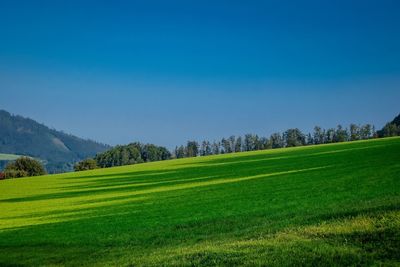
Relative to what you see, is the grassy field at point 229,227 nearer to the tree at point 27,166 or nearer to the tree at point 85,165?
the tree at point 27,166

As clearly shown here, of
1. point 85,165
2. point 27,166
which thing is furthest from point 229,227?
point 85,165

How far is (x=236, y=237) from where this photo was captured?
24078 millimetres

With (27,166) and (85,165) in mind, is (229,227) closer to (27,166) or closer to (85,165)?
(27,166)

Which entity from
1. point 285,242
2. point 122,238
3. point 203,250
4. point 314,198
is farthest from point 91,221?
point 285,242

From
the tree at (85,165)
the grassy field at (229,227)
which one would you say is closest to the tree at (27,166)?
the tree at (85,165)

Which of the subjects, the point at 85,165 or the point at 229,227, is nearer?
the point at 229,227

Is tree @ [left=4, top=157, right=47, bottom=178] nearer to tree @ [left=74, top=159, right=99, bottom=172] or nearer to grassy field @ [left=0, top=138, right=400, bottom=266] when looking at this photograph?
tree @ [left=74, top=159, right=99, bottom=172]

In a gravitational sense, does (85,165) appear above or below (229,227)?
above

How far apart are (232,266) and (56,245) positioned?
1811cm

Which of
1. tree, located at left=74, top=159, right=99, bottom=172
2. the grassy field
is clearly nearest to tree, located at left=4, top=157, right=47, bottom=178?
tree, located at left=74, top=159, right=99, bottom=172

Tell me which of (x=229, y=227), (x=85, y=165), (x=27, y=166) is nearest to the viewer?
(x=229, y=227)

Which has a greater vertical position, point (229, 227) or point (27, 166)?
point (27, 166)

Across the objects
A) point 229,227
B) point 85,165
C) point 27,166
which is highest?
point 27,166

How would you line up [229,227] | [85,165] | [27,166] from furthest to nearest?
[85,165] → [27,166] → [229,227]
